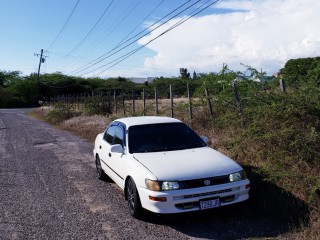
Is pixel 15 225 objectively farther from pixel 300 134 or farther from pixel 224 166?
pixel 300 134

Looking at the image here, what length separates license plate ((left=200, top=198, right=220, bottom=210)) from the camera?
512 cm

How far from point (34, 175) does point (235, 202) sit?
17.4 feet

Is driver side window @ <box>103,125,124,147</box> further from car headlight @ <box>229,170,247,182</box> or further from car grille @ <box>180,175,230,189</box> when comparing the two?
→ car headlight @ <box>229,170,247,182</box>

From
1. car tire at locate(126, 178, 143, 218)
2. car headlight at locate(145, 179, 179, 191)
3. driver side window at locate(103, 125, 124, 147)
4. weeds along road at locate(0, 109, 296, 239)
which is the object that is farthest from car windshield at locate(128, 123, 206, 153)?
car headlight at locate(145, 179, 179, 191)

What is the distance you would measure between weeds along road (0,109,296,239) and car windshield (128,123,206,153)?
1046 millimetres

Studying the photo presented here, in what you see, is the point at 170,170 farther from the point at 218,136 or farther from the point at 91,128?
the point at 91,128

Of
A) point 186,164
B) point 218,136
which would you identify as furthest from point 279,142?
point 218,136

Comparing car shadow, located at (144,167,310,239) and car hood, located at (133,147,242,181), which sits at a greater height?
car hood, located at (133,147,242,181)

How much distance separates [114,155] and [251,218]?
2655 millimetres

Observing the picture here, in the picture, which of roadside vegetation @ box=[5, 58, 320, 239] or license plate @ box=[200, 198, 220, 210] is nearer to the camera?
license plate @ box=[200, 198, 220, 210]

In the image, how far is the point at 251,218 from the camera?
5453mm

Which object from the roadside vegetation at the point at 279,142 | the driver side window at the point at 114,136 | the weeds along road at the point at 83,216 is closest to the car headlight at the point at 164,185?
the weeds along road at the point at 83,216

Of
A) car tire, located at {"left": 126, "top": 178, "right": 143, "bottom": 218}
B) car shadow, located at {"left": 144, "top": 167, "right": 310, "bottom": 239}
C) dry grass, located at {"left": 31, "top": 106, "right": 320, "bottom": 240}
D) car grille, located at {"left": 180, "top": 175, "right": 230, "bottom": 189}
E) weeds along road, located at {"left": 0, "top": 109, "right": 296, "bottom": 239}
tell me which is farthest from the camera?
car tire, located at {"left": 126, "top": 178, "right": 143, "bottom": 218}

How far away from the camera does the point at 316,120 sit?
638 centimetres
